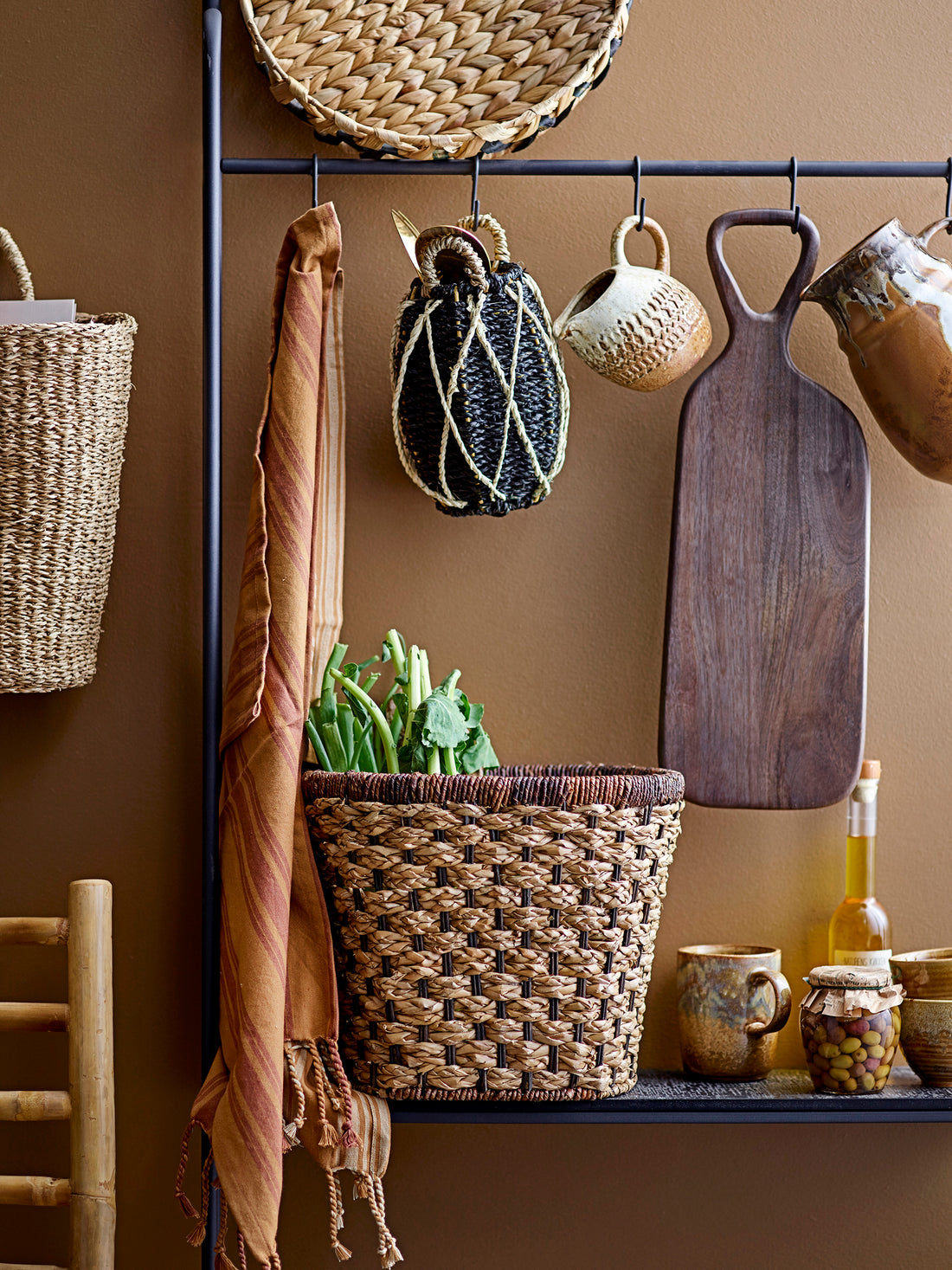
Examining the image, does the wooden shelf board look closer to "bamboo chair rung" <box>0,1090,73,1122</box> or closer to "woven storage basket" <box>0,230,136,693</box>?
"bamboo chair rung" <box>0,1090,73,1122</box>

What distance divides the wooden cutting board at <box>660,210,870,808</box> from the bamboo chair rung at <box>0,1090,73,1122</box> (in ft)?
1.97

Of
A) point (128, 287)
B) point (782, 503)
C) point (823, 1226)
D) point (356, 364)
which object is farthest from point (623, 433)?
point (823, 1226)

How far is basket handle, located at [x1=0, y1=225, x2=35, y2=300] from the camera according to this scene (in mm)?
1057

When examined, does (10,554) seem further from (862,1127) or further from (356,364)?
(862,1127)

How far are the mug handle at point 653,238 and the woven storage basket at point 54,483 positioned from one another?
450mm

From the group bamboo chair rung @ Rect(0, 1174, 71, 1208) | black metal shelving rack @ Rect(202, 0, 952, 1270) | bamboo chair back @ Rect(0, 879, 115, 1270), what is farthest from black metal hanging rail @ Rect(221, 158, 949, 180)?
bamboo chair rung @ Rect(0, 1174, 71, 1208)

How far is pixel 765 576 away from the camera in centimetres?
107

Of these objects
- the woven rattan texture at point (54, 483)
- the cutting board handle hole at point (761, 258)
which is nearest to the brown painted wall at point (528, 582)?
the cutting board handle hole at point (761, 258)

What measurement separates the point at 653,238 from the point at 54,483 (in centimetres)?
59

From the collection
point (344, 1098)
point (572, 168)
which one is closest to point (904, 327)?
point (572, 168)

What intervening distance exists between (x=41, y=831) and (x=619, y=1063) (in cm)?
60

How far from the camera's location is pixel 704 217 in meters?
1.12

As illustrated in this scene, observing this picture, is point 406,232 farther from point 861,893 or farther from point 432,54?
point 861,893

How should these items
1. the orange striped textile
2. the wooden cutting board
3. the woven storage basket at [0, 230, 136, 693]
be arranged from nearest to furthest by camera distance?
the orange striped textile → the woven storage basket at [0, 230, 136, 693] → the wooden cutting board
